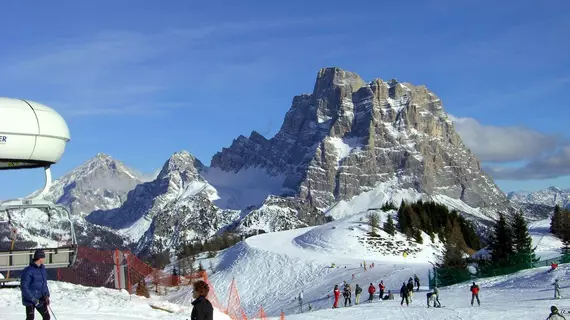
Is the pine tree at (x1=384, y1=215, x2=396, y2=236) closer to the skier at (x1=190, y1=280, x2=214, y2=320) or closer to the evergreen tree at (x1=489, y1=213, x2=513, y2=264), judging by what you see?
the evergreen tree at (x1=489, y1=213, x2=513, y2=264)

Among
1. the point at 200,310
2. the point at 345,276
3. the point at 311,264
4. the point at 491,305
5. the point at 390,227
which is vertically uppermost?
the point at 390,227

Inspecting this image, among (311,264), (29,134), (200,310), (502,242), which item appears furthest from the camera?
(311,264)

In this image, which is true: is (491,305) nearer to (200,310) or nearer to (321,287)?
A: (200,310)

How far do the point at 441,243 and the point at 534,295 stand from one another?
66.0 metres

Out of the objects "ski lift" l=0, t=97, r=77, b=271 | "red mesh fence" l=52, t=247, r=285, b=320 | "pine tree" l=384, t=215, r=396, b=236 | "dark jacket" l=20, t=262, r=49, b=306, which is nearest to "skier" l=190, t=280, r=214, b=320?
"dark jacket" l=20, t=262, r=49, b=306

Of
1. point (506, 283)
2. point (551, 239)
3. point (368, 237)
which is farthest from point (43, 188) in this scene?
point (551, 239)

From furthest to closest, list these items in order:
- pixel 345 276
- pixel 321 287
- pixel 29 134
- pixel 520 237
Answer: pixel 345 276, pixel 321 287, pixel 520 237, pixel 29 134

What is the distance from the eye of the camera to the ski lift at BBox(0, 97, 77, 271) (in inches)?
845

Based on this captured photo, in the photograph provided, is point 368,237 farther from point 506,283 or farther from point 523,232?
point 506,283

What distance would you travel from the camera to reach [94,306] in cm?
2133

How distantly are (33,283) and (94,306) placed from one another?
7530mm

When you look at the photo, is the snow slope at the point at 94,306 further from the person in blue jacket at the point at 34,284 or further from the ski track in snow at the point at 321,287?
the person in blue jacket at the point at 34,284

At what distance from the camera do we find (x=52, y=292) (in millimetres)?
23516

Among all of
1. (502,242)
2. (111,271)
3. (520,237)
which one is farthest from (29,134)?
(520,237)
